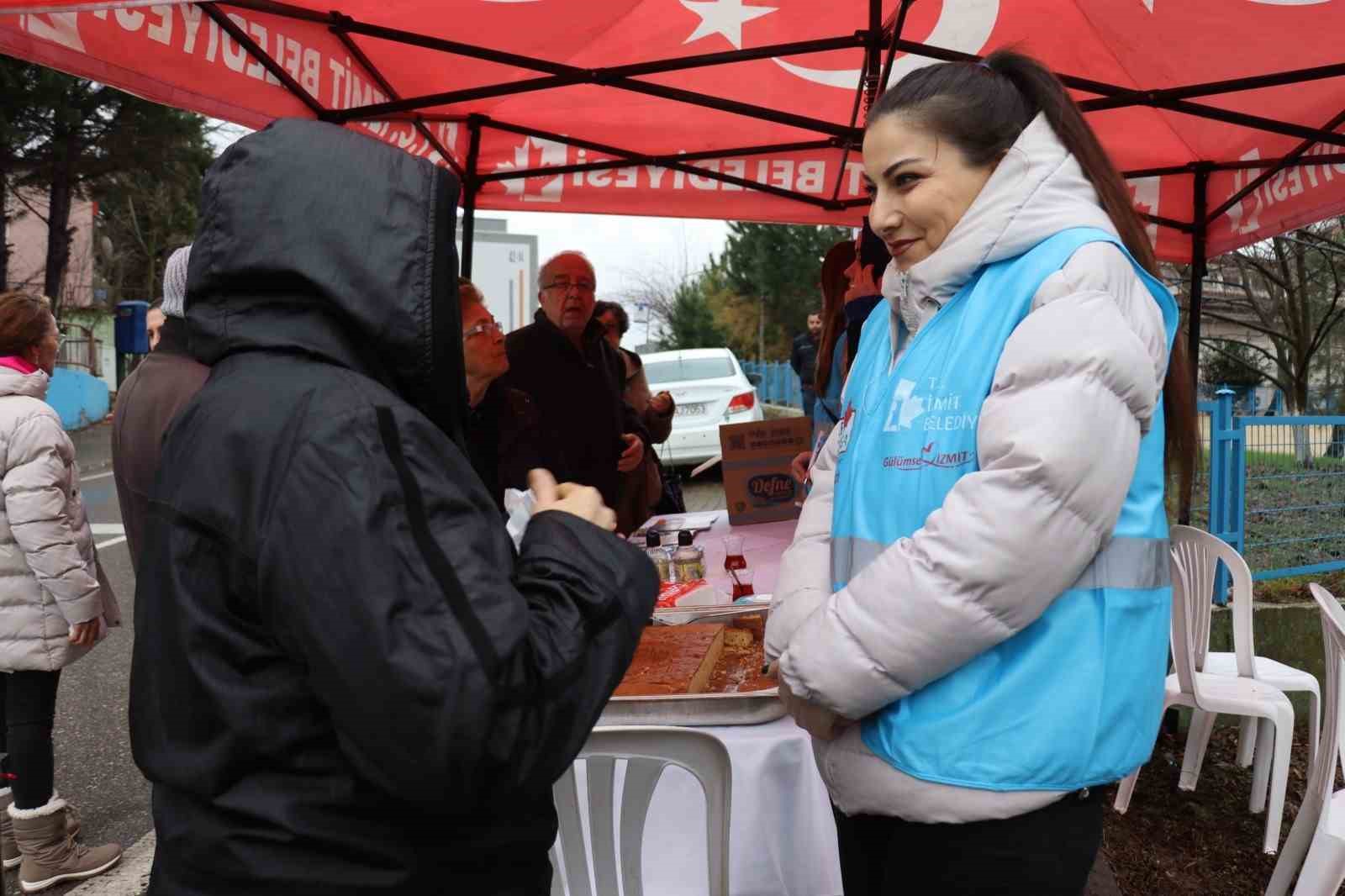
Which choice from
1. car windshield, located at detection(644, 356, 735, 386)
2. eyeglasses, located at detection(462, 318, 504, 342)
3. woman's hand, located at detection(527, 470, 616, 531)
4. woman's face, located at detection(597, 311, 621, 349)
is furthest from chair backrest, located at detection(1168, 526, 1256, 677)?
car windshield, located at detection(644, 356, 735, 386)

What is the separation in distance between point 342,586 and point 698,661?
54.7 inches

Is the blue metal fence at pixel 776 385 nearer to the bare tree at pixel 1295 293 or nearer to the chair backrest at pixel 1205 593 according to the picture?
the bare tree at pixel 1295 293

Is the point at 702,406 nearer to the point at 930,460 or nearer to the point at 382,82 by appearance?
the point at 382,82

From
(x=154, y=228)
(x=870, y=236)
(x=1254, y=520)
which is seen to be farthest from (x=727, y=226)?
(x=870, y=236)

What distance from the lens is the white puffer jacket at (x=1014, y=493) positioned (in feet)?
4.39

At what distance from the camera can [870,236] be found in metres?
3.12

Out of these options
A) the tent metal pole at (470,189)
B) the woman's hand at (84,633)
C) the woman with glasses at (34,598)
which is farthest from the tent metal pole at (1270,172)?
the woman's hand at (84,633)

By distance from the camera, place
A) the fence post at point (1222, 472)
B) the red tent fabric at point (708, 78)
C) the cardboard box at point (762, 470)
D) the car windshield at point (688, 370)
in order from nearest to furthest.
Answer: the red tent fabric at point (708, 78)
the cardboard box at point (762, 470)
the fence post at point (1222, 472)
the car windshield at point (688, 370)

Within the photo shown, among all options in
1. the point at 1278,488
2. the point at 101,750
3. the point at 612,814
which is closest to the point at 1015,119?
the point at 612,814

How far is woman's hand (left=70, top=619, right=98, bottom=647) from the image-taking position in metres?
3.47

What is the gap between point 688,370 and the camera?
14406 mm

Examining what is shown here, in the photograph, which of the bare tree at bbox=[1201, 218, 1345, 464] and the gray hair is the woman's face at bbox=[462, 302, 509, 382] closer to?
the gray hair

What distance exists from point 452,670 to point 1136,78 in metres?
4.03

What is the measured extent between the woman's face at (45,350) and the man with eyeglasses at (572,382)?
1.71 metres
